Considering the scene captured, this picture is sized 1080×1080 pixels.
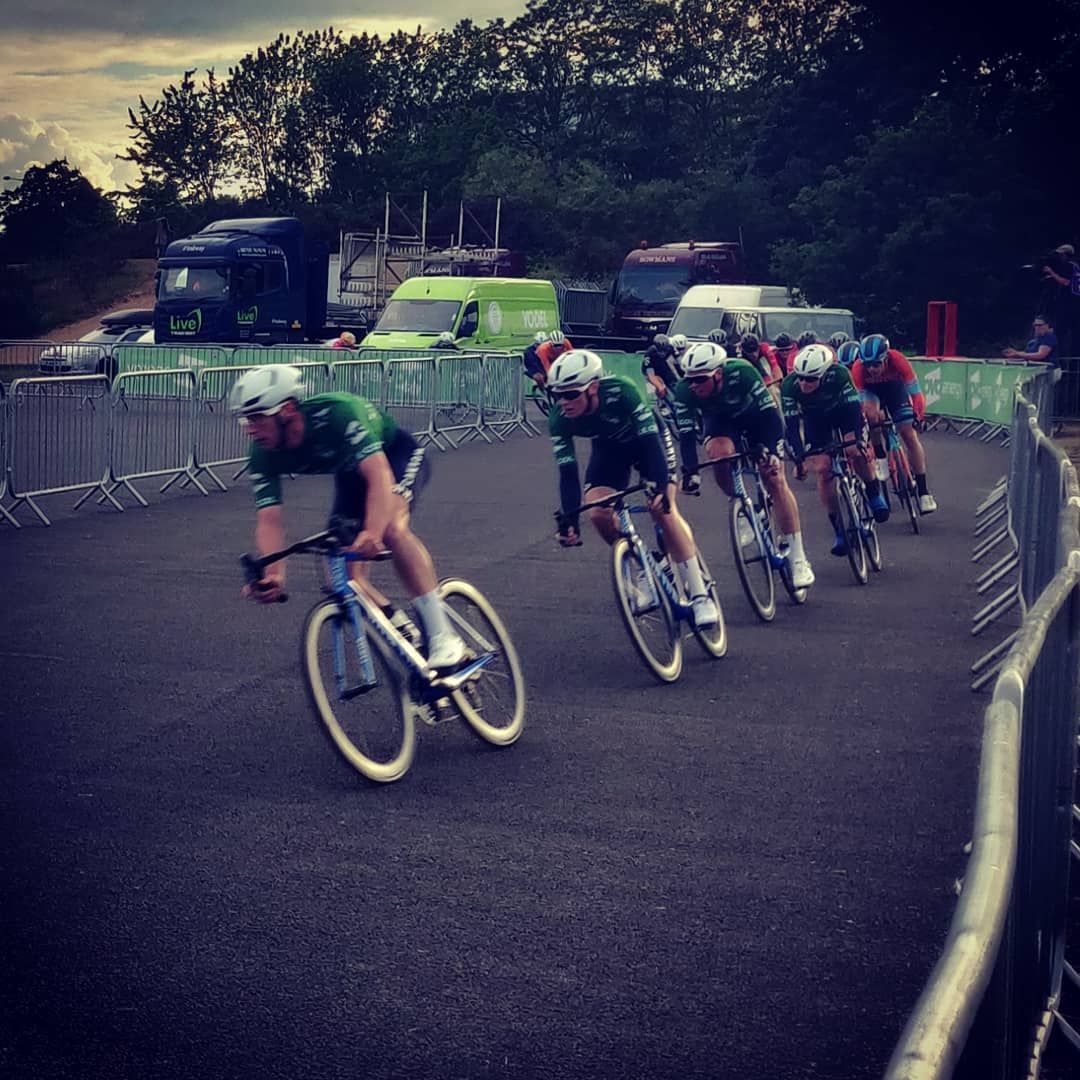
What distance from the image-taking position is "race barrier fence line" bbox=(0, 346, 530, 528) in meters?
16.0

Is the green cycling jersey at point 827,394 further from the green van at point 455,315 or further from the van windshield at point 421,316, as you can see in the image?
the van windshield at point 421,316

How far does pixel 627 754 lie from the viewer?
303 inches

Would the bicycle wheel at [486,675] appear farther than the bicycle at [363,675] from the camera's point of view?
Yes

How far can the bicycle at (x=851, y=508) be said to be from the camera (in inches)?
501

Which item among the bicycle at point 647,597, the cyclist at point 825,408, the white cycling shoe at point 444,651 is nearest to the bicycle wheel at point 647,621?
the bicycle at point 647,597

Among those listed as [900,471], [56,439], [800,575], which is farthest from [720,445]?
[56,439]

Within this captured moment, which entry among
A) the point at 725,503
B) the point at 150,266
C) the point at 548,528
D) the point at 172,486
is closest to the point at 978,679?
the point at 548,528

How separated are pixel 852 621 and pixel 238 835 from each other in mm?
5822

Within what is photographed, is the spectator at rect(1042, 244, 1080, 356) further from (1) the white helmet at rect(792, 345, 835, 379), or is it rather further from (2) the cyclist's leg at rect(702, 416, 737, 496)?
(2) the cyclist's leg at rect(702, 416, 737, 496)

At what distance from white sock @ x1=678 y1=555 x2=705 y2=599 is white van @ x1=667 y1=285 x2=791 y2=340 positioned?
21828 mm

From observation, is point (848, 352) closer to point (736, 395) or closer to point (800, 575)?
point (800, 575)

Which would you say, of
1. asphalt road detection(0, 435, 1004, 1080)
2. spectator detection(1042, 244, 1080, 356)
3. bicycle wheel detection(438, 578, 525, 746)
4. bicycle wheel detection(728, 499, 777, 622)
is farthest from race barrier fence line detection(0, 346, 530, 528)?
spectator detection(1042, 244, 1080, 356)

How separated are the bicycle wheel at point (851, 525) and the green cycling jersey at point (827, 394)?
0.60m

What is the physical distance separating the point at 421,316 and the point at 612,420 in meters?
23.7
